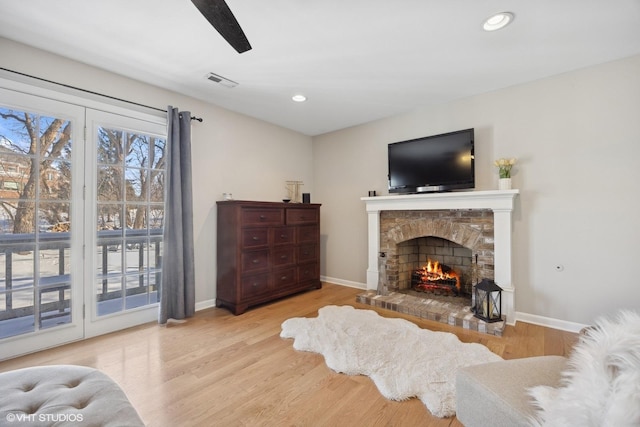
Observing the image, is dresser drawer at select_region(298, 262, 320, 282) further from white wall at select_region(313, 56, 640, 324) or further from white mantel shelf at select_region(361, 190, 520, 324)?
white wall at select_region(313, 56, 640, 324)

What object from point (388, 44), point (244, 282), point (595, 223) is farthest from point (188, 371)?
point (595, 223)

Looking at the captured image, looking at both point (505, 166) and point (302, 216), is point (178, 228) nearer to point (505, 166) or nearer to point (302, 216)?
point (302, 216)

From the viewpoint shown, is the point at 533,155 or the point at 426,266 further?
the point at 426,266

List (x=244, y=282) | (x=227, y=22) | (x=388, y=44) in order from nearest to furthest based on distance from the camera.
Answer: (x=227, y=22) < (x=388, y=44) < (x=244, y=282)

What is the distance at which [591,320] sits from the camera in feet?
8.64

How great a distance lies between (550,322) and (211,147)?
4.23 metres

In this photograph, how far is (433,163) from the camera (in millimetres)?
3455

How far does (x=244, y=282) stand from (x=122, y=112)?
2.19 metres

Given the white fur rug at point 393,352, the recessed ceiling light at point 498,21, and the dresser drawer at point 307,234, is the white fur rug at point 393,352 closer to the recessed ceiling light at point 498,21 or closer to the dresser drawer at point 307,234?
the dresser drawer at point 307,234

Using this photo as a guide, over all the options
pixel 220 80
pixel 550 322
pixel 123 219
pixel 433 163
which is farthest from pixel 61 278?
pixel 550 322

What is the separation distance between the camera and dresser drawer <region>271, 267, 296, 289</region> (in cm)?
366

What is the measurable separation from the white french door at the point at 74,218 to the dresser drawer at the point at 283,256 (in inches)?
51.4

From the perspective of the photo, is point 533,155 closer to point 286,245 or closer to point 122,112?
point 286,245

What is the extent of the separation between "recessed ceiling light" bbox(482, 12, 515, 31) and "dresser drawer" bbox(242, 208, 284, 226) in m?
2.76
